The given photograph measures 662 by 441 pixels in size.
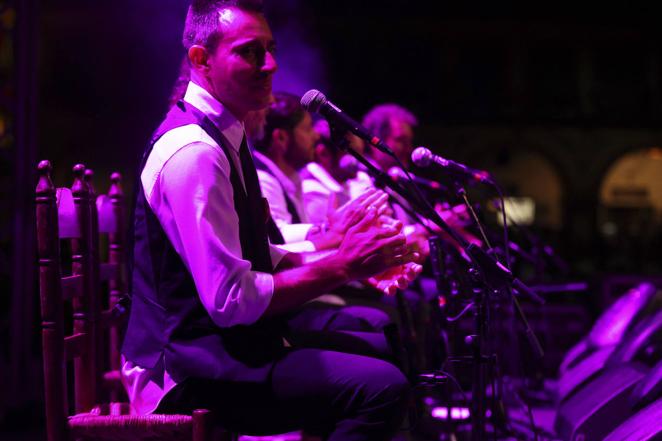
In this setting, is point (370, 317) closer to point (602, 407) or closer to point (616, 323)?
point (602, 407)

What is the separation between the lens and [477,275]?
197cm

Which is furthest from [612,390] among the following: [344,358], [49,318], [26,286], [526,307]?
[26,286]

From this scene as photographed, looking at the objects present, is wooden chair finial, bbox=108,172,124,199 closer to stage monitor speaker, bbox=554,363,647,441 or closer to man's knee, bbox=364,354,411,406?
man's knee, bbox=364,354,411,406

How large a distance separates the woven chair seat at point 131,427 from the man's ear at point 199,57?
31.6 inches

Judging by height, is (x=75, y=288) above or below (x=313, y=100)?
below

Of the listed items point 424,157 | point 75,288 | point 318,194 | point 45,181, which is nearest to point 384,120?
point 318,194

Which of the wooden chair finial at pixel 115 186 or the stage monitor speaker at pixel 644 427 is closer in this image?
the stage monitor speaker at pixel 644 427

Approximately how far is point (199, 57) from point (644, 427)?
4.83 ft

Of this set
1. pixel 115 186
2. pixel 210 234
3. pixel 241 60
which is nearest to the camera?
pixel 210 234

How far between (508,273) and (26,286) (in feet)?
10.4

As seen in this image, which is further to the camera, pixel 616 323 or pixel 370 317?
pixel 616 323

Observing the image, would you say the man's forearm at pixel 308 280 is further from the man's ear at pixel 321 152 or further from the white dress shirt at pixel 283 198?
the man's ear at pixel 321 152

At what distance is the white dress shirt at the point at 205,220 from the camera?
5.02 feet

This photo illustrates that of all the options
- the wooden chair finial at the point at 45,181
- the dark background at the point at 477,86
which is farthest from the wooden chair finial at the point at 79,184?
the dark background at the point at 477,86
